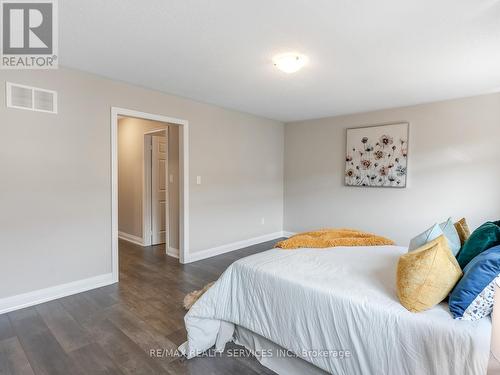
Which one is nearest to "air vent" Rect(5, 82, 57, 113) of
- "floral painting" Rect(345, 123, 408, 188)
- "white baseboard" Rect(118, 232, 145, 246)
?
"white baseboard" Rect(118, 232, 145, 246)

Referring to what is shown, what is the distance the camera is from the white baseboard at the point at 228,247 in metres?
4.14

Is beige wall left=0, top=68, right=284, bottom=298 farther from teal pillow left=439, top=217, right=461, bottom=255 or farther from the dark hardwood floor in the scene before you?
teal pillow left=439, top=217, right=461, bottom=255

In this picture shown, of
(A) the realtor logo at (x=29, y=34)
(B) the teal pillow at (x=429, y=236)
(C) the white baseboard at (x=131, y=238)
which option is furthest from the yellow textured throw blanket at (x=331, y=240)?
(C) the white baseboard at (x=131, y=238)

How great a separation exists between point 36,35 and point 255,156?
11.5 feet

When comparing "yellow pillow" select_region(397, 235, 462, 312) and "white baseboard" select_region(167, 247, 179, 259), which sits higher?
"yellow pillow" select_region(397, 235, 462, 312)

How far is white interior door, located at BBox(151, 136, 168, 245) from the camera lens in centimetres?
502

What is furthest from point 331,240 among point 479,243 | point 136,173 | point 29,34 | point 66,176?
point 136,173

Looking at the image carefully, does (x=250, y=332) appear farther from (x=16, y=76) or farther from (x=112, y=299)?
(x=16, y=76)

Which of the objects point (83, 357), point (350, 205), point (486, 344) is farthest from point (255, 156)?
point (486, 344)

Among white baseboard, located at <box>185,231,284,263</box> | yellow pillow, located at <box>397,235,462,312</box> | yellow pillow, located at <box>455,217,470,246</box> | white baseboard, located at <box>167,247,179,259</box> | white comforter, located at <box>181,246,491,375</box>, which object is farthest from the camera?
white baseboard, located at <box>167,247,179,259</box>

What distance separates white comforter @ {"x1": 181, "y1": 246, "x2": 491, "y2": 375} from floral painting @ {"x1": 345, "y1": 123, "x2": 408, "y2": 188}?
2.24 metres

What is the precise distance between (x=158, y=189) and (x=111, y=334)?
3112 mm

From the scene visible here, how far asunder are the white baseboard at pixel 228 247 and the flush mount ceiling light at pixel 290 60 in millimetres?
2856

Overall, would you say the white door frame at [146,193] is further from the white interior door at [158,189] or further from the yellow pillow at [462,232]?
the yellow pillow at [462,232]
